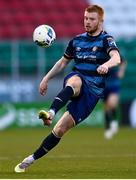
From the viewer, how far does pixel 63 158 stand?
13102 millimetres

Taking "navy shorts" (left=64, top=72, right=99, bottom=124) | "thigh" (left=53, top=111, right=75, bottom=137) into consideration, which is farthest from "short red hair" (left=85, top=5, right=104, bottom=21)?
"thigh" (left=53, top=111, right=75, bottom=137)

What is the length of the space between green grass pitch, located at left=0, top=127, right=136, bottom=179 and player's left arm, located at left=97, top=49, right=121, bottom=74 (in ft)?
4.25

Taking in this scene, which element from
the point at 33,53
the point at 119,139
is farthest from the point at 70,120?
the point at 33,53

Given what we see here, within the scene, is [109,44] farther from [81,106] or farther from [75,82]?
[81,106]

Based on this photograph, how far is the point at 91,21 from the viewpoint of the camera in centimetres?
1020

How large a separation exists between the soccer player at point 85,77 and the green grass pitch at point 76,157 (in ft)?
1.56

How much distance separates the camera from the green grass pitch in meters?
9.95

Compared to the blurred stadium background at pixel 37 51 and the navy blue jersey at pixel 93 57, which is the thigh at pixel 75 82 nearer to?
the navy blue jersey at pixel 93 57

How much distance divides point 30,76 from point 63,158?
11.0m

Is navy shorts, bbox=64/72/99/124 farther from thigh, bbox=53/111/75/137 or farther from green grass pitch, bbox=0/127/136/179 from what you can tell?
green grass pitch, bbox=0/127/136/179

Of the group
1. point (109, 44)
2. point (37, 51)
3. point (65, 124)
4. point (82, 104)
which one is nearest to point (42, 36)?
point (109, 44)

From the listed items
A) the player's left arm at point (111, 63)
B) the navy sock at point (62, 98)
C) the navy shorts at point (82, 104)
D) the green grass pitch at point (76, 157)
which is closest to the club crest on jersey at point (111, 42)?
the player's left arm at point (111, 63)

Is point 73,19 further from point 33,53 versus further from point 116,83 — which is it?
point 116,83

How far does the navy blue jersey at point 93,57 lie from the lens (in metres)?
10.3
